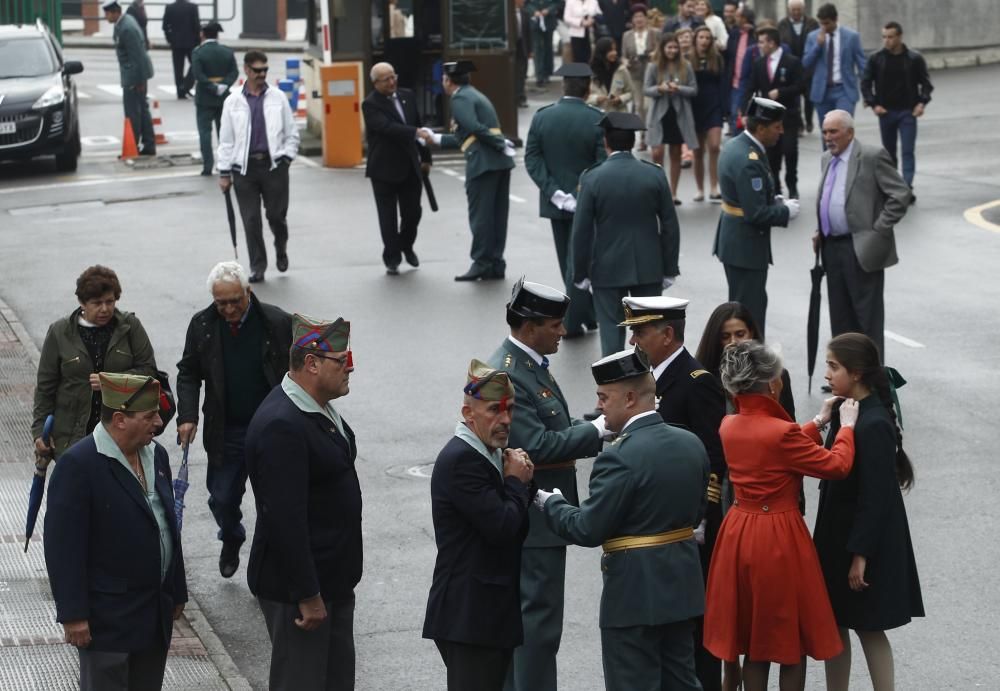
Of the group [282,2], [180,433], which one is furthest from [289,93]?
[180,433]

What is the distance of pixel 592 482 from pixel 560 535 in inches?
9.4

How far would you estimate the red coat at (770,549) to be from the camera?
22.2ft

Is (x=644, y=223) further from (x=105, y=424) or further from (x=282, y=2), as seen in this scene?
(x=282, y=2)

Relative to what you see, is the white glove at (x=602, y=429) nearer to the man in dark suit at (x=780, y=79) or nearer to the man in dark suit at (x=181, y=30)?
the man in dark suit at (x=780, y=79)

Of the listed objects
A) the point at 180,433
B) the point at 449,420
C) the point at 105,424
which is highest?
the point at 105,424

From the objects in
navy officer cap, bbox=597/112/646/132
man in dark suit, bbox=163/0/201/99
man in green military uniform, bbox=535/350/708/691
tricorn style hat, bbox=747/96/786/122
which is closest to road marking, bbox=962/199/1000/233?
tricorn style hat, bbox=747/96/786/122

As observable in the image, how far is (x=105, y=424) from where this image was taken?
21.5ft

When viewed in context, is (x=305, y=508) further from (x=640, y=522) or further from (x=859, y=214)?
(x=859, y=214)

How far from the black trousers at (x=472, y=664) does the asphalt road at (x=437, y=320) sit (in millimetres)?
1397

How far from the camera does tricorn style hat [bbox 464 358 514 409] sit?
623 cm

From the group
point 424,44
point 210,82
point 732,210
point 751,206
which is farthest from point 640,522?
point 424,44

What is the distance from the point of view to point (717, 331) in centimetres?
784

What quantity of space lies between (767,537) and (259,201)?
10.6 meters

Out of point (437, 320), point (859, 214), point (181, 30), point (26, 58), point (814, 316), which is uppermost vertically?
point (181, 30)
